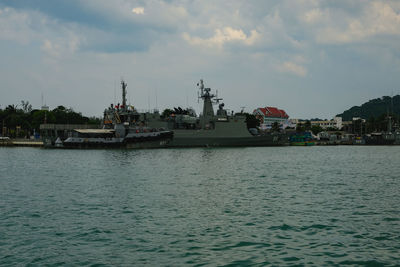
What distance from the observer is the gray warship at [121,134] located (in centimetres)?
5775

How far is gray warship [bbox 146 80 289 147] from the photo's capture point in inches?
2447

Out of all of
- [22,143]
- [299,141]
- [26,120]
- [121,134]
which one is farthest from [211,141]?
[26,120]

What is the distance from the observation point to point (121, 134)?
197ft

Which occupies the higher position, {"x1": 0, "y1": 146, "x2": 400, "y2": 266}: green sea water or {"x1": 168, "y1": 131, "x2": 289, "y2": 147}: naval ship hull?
{"x1": 168, "y1": 131, "x2": 289, "y2": 147}: naval ship hull

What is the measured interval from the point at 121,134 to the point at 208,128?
16934 millimetres

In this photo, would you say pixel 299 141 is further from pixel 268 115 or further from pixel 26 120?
pixel 268 115

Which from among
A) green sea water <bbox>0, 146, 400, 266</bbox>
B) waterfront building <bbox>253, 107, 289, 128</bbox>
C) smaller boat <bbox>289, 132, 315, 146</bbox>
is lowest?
green sea water <bbox>0, 146, 400, 266</bbox>

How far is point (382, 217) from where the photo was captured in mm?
12203

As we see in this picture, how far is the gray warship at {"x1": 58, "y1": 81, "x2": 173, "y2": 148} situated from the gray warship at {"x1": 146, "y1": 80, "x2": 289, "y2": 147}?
222 cm

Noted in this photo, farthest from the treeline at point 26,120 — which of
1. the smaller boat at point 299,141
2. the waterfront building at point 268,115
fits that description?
the waterfront building at point 268,115

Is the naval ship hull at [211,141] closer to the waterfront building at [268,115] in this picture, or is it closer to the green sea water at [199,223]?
→ the green sea water at [199,223]

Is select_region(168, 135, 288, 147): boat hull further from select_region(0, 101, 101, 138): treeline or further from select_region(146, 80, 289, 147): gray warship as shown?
select_region(0, 101, 101, 138): treeline

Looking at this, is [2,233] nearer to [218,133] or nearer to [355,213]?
[355,213]

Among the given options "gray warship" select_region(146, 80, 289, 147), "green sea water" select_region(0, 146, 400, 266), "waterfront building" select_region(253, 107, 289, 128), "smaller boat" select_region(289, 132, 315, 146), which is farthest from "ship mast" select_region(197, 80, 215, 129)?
"waterfront building" select_region(253, 107, 289, 128)
